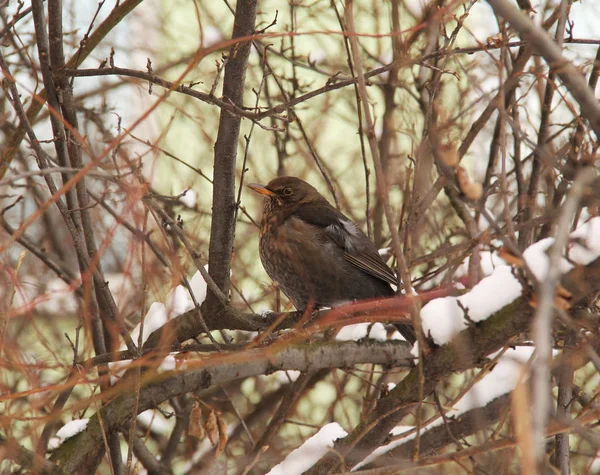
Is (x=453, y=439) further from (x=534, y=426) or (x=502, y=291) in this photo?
(x=534, y=426)

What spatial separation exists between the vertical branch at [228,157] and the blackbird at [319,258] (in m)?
1.20

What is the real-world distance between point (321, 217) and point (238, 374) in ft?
6.25

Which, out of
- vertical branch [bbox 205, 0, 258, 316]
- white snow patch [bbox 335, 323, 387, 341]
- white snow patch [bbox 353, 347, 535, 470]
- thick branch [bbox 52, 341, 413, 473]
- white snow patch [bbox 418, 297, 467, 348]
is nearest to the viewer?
white snow patch [bbox 418, 297, 467, 348]

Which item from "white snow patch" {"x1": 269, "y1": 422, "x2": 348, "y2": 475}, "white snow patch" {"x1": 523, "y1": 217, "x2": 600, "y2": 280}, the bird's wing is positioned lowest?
"white snow patch" {"x1": 269, "y1": 422, "x2": 348, "y2": 475}

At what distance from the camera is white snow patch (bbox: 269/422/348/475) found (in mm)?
3670

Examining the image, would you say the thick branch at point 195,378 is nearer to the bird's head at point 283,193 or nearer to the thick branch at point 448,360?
the thick branch at point 448,360

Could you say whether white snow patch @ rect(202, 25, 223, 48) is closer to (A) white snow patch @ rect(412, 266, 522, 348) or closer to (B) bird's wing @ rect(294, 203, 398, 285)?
(B) bird's wing @ rect(294, 203, 398, 285)

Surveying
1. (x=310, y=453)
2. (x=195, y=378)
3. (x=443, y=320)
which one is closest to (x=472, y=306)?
(x=443, y=320)

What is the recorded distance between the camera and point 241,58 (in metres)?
3.59

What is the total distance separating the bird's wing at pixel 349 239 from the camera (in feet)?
17.5

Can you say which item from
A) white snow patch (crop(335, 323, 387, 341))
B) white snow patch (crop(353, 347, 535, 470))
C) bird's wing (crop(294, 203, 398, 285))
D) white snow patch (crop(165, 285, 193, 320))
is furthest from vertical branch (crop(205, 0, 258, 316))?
bird's wing (crop(294, 203, 398, 285))

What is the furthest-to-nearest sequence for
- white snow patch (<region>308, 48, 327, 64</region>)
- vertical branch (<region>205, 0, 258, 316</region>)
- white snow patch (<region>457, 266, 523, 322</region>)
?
1. white snow patch (<region>308, 48, 327, 64</region>)
2. vertical branch (<region>205, 0, 258, 316</region>)
3. white snow patch (<region>457, 266, 523, 322</region>)

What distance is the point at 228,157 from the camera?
3732 millimetres

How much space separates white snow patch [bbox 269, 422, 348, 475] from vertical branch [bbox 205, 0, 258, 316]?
0.94 meters
